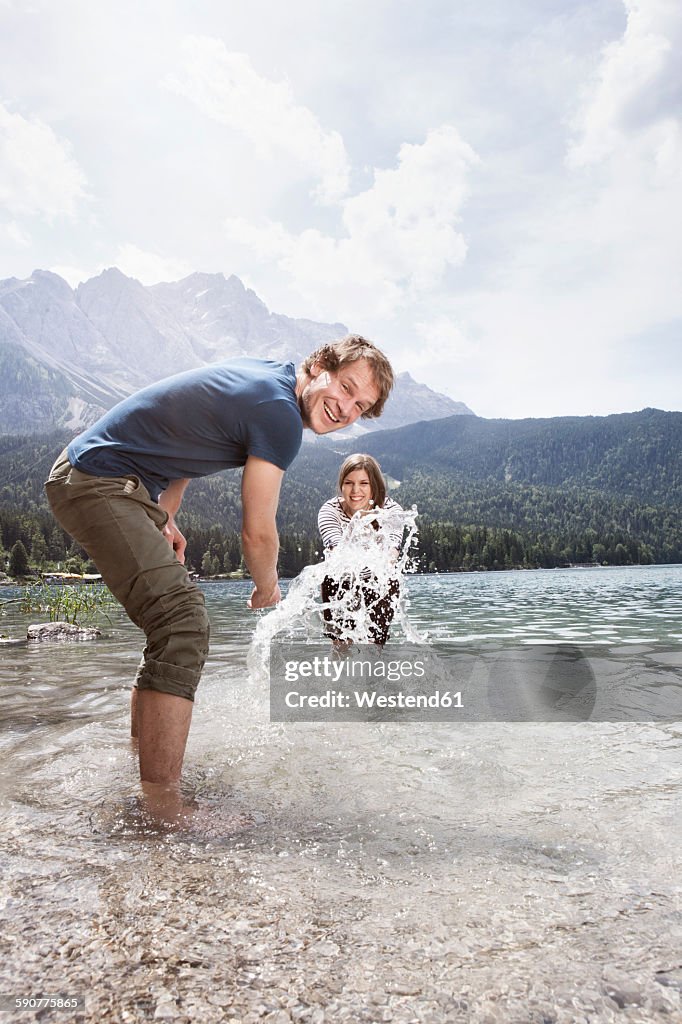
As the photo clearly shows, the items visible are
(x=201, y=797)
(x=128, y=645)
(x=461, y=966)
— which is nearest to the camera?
(x=461, y=966)

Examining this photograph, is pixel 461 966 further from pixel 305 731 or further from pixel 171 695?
pixel 305 731

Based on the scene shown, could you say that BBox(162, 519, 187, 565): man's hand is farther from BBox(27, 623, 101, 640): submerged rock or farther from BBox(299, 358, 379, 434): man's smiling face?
BBox(27, 623, 101, 640): submerged rock

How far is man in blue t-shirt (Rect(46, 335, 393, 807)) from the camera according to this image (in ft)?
10.5

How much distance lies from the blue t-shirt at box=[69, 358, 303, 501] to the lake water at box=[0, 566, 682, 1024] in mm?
1807

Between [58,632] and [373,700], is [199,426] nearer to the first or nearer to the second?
[373,700]

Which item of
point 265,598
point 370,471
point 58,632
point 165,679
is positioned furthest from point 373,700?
point 58,632

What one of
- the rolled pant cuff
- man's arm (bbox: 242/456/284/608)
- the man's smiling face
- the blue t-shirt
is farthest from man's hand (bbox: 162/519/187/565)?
the man's smiling face

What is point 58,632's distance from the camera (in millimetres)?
12445

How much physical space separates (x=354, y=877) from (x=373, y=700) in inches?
163

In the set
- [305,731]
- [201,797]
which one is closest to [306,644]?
[305,731]

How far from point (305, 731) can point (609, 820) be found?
8.50 ft

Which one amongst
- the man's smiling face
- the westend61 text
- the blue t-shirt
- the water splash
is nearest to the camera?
the blue t-shirt

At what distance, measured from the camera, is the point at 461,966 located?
1802 mm

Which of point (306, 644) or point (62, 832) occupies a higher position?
point (62, 832)
